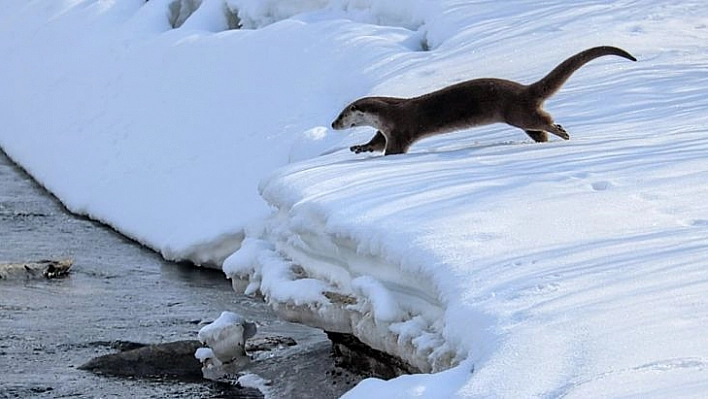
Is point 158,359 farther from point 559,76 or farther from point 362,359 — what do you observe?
point 559,76

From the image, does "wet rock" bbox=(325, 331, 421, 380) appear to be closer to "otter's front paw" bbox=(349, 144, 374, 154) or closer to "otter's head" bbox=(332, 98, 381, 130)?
"otter's front paw" bbox=(349, 144, 374, 154)

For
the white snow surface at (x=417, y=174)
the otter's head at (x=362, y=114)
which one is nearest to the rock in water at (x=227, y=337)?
the white snow surface at (x=417, y=174)

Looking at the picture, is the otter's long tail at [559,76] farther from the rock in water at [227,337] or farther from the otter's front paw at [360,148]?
the rock in water at [227,337]

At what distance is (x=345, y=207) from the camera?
19.9 feet

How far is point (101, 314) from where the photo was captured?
8.51m

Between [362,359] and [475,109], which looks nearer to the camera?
[362,359]

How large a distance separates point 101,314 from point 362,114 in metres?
2.12

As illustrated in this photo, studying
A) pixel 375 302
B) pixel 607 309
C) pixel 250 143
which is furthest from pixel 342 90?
pixel 607 309

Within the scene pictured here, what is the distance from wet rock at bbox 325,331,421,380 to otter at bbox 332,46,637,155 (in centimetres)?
116

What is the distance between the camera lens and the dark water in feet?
23.3

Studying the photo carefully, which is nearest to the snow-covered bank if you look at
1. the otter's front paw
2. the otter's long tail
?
the otter's front paw

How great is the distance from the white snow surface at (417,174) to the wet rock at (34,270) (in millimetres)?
999

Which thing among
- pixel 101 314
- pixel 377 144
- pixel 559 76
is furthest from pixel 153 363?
pixel 559 76

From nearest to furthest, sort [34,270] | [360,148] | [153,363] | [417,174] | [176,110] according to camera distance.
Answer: [417,174] < [153,363] < [360,148] < [34,270] < [176,110]
